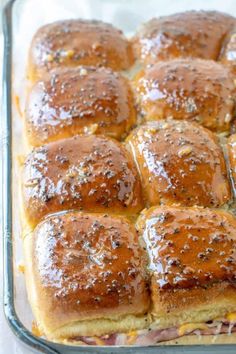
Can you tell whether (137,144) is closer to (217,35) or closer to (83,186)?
(83,186)

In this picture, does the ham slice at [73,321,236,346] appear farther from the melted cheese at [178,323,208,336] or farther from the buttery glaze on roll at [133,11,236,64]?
the buttery glaze on roll at [133,11,236,64]

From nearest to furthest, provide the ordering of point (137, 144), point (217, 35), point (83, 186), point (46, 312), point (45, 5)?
point (46, 312) < point (83, 186) < point (137, 144) < point (217, 35) < point (45, 5)

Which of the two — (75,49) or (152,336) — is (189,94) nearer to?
(75,49)

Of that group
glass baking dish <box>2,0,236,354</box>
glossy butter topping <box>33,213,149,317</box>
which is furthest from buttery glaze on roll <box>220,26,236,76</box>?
glossy butter topping <box>33,213,149,317</box>

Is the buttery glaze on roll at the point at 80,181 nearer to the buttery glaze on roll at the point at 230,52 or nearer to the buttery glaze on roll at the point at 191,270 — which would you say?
the buttery glaze on roll at the point at 191,270

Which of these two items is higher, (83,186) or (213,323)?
(83,186)

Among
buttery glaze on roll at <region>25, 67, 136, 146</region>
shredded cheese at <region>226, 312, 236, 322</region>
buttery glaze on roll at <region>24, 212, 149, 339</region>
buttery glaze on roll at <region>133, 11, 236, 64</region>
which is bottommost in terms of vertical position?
shredded cheese at <region>226, 312, 236, 322</region>

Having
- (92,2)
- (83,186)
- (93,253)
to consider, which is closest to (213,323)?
(93,253)
